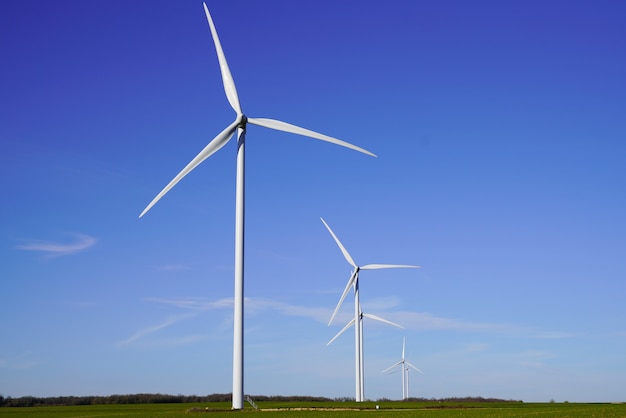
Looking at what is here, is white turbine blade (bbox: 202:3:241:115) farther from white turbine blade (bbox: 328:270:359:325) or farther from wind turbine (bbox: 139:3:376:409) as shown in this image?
white turbine blade (bbox: 328:270:359:325)

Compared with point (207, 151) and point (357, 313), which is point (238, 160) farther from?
point (357, 313)

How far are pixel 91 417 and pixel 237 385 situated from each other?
16.8 metres

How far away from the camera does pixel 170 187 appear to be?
55344 millimetres

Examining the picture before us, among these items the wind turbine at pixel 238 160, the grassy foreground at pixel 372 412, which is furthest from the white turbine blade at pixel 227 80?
the grassy foreground at pixel 372 412

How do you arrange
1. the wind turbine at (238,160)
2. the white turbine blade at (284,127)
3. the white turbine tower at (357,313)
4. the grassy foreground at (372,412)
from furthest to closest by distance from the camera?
the white turbine tower at (357,313)
the white turbine blade at (284,127)
the wind turbine at (238,160)
the grassy foreground at (372,412)

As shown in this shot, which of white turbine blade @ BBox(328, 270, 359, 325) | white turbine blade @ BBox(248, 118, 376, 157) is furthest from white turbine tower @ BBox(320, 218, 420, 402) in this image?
white turbine blade @ BBox(248, 118, 376, 157)

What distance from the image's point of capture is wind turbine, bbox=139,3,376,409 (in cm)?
5359

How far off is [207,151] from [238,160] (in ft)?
8.66

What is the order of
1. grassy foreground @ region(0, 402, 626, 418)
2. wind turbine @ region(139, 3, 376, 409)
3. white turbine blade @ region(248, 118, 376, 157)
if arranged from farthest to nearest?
white turbine blade @ region(248, 118, 376, 157) → wind turbine @ region(139, 3, 376, 409) → grassy foreground @ region(0, 402, 626, 418)

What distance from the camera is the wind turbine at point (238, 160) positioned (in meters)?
53.6

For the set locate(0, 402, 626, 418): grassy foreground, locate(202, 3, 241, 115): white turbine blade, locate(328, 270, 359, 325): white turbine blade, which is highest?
locate(202, 3, 241, 115): white turbine blade

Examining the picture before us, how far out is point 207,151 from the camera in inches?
2322

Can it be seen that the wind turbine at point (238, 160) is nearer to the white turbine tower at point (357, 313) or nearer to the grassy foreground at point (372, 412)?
the grassy foreground at point (372, 412)

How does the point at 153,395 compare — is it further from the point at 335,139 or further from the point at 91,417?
the point at 335,139
